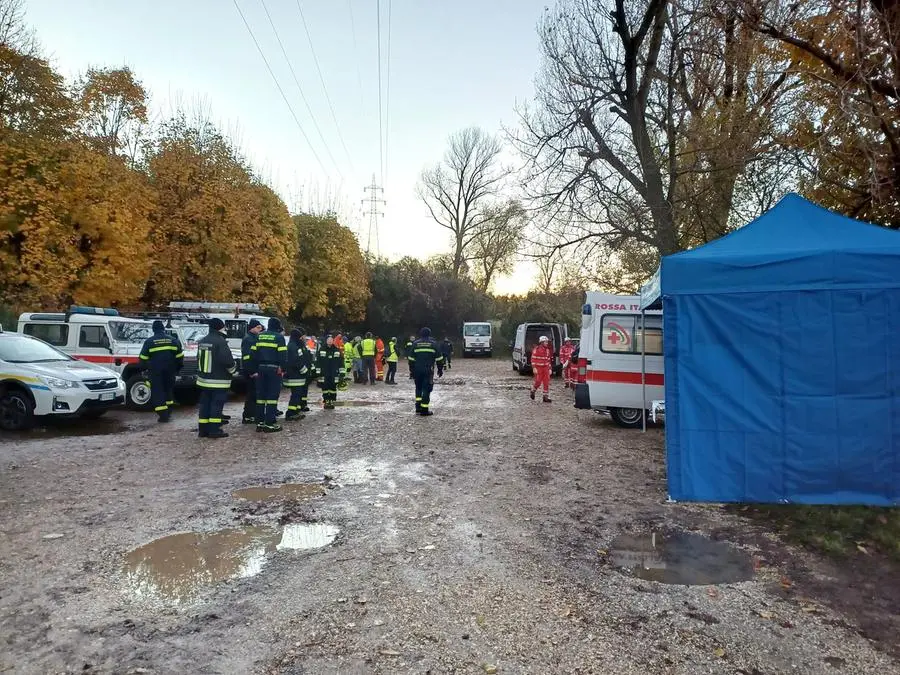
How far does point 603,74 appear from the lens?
16.5 metres

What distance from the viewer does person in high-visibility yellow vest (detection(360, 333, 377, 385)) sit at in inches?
799

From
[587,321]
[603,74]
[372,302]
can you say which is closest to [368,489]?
[587,321]

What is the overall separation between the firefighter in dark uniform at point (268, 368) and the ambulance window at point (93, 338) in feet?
16.1

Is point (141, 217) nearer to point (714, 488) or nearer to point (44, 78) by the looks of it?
point (44, 78)

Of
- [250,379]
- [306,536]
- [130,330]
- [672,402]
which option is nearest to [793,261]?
[672,402]

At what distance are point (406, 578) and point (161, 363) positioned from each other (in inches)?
350

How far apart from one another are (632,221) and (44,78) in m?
18.3

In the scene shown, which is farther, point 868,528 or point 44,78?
point 44,78

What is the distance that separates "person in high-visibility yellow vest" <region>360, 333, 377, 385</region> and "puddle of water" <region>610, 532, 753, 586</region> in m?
15.5

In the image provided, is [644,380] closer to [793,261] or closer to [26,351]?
[793,261]

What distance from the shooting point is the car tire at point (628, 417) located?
38.3 feet

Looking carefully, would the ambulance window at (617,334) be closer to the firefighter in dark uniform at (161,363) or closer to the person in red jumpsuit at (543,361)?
the person in red jumpsuit at (543,361)

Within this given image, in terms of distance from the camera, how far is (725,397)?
6086 millimetres

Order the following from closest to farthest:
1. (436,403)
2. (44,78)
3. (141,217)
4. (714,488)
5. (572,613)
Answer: (572,613)
(714,488)
(436,403)
(44,78)
(141,217)
